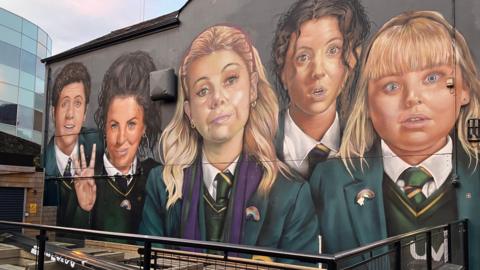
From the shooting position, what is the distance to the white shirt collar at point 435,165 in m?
7.39

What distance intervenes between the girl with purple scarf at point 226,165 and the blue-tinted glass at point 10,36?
32.4m

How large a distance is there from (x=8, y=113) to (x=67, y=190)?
2779cm

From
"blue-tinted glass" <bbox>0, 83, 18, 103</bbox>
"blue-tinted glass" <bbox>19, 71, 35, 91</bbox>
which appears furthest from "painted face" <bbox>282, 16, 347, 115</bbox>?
"blue-tinted glass" <bbox>19, 71, 35, 91</bbox>

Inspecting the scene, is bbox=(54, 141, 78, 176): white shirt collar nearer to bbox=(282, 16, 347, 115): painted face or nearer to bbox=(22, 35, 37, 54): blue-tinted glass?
bbox=(282, 16, 347, 115): painted face

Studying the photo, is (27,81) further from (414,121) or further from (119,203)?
(414,121)

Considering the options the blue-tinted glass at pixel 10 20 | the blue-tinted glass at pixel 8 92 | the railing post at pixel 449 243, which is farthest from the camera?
the blue-tinted glass at pixel 10 20

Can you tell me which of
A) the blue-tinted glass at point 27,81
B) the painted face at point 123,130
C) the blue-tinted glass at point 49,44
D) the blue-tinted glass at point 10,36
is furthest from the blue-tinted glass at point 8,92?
the painted face at point 123,130

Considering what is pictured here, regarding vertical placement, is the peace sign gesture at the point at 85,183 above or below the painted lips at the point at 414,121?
below

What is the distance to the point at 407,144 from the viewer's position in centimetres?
782

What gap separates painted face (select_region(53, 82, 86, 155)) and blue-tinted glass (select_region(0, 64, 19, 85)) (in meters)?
26.8

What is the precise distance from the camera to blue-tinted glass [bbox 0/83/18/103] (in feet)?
123

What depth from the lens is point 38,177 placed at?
46.5 ft

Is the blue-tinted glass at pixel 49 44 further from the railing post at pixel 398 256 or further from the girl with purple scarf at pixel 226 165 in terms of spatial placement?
the railing post at pixel 398 256

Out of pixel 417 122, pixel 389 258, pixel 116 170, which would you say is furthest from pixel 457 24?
pixel 116 170
